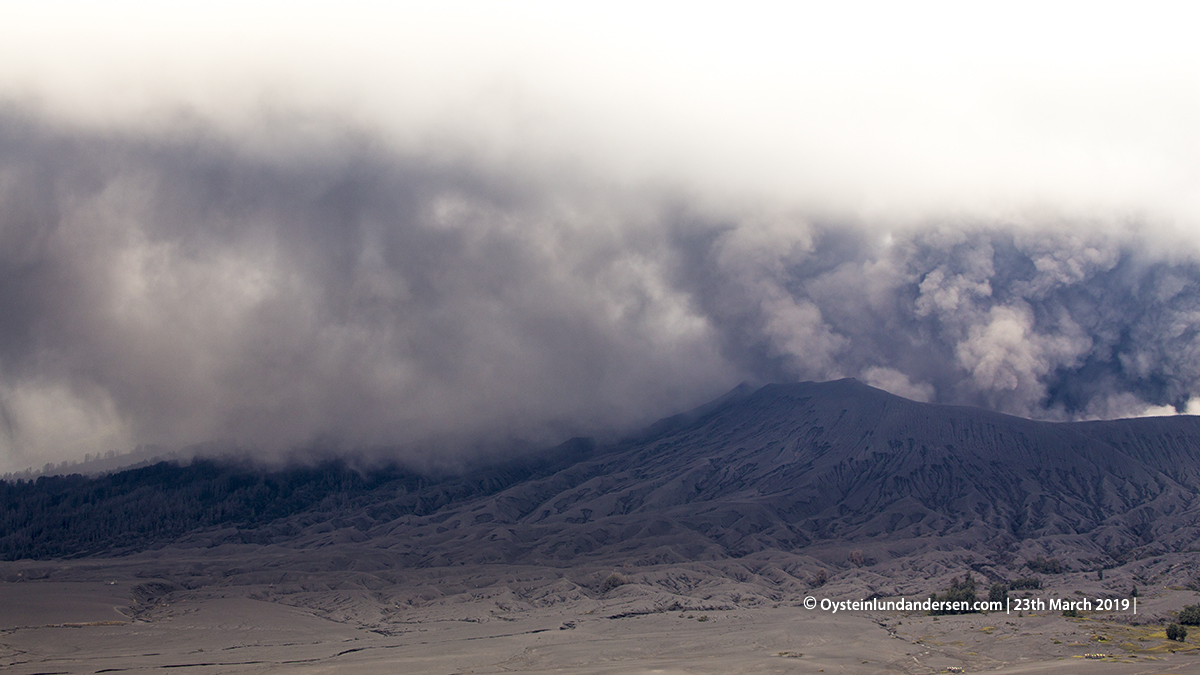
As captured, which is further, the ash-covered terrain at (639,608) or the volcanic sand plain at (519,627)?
the ash-covered terrain at (639,608)

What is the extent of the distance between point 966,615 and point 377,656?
76513 mm

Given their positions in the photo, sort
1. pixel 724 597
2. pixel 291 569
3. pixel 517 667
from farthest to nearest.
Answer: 1. pixel 291 569
2. pixel 724 597
3. pixel 517 667

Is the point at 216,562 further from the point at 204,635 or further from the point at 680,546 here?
the point at 680,546

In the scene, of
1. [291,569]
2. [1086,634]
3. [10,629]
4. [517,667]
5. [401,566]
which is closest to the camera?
[517,667]

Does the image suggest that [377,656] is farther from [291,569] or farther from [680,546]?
[680,546]

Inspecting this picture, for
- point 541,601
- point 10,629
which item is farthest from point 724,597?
point 10,629

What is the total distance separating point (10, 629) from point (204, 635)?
24.8m

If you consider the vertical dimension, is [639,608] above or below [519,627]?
above

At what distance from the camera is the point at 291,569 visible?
A: 182m

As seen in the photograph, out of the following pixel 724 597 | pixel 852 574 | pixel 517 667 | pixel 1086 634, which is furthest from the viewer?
pixel 852 574

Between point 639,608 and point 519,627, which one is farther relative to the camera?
point 639,608

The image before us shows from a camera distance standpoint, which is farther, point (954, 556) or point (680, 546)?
point (680, 546)

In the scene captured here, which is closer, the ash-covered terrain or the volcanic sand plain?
the volcanic sand plain

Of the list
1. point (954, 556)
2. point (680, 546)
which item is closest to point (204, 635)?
point (680, 546)
